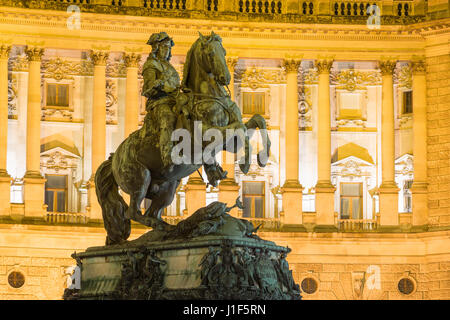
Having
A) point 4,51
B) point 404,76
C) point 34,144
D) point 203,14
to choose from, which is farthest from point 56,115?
point 404,76

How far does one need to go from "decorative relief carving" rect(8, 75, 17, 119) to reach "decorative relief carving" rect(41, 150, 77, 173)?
8.45 ft

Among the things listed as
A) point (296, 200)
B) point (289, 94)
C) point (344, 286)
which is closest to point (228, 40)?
point (289, 94)

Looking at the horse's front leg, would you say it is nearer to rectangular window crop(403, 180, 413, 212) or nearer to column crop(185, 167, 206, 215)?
column crop(185, 167, 206, 215)

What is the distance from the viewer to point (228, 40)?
62.8 metres

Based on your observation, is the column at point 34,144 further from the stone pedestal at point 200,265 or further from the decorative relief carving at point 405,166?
the stone pedestal at point 200,265

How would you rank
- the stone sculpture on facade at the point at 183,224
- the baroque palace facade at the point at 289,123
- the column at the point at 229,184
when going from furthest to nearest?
the column at the point at 229,184 < the baroque palace facade at the point at 289,123 < the stone sculpture on facade at the point at 183,224

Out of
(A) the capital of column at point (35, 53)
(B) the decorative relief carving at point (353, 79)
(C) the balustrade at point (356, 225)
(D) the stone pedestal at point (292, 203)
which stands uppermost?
(A) the capital of column at point (35, 53)

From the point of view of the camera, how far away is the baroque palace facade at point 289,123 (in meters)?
60.6

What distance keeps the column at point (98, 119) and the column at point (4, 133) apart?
3981 millimetres

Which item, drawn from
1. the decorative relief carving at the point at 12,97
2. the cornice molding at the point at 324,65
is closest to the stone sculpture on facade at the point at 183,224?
the decorative relief carving at the point at 12,97

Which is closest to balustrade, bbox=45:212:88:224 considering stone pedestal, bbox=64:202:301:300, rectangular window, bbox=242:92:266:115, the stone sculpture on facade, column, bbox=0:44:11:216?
column, bbox=0:44:11:216

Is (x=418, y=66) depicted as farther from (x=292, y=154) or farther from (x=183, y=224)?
(x=183, y=224)

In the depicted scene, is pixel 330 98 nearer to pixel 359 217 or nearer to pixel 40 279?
pixel 359 217

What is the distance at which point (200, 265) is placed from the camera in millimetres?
22531
